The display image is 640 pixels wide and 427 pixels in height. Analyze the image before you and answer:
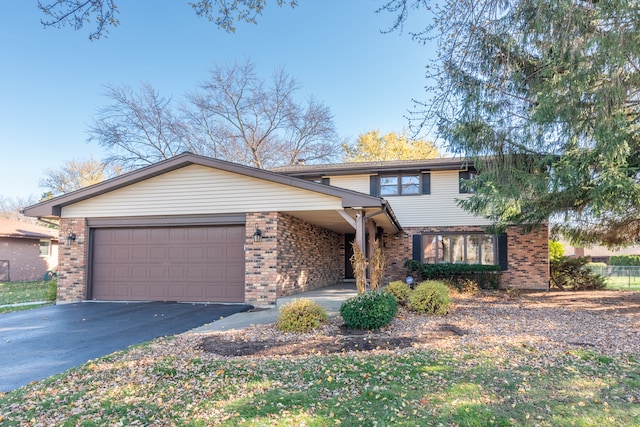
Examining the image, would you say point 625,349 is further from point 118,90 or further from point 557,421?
point 118,90

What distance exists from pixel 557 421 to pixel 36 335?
8.14m

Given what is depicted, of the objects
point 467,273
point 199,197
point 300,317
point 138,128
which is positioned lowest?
point 300,317

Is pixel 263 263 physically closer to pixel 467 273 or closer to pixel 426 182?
pixel 467 273

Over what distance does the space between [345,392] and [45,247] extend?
84.1 feet

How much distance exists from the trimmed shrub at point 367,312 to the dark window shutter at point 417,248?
8073 mm

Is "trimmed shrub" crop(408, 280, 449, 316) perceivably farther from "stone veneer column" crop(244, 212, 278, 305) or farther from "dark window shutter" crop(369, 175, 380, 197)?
"dark window shutter" crop(369, 175, 380, 197)

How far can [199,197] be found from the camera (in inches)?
415

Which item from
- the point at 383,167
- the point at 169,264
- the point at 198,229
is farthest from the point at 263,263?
the point at 383,167

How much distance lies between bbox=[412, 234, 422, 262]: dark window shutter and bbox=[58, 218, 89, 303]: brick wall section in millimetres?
11404

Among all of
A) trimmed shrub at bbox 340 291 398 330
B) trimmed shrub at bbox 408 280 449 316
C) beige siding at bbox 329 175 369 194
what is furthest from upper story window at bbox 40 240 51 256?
trimmed shrub at bbox 408 280 449 316

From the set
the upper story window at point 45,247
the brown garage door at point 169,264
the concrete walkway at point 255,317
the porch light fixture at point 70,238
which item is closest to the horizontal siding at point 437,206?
the concrete walkway at point 255,317

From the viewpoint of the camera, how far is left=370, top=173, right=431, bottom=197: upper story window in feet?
50.4

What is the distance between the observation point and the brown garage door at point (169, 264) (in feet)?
34.7

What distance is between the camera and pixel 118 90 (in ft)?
77.9
